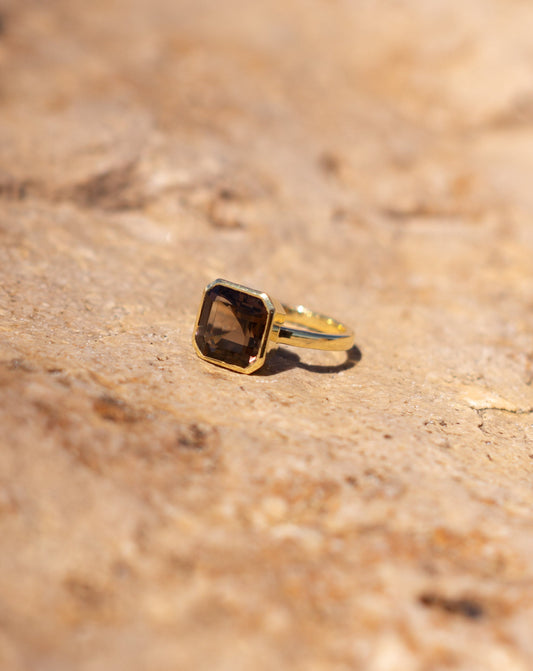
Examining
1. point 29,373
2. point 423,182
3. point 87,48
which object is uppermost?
point 87,48

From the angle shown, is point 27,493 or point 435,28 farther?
point 435,28

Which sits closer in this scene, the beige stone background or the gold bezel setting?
the beige stone background

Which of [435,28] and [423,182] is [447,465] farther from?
[435,28]

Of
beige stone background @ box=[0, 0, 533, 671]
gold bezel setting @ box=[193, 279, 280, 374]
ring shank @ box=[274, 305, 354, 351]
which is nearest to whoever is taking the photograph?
beige stone background @ box=[0, 0, 533, 671]

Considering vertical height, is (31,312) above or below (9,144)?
below

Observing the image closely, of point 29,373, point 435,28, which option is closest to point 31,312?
point 29,373
